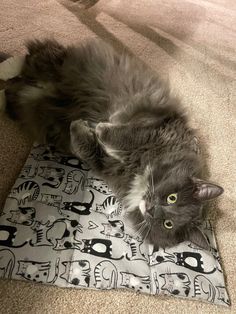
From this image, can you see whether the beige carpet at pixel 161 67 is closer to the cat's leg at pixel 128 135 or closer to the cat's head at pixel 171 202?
the cat's head at pixel 171 202

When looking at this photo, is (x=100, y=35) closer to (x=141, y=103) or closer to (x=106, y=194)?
(x=141, y=103)

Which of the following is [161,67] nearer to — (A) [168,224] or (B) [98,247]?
(A) [168,224]

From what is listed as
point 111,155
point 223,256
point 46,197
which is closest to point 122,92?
point 111,155

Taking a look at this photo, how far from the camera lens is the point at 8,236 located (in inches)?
51.1

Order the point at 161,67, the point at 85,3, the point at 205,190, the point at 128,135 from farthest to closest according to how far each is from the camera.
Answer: the point at 85,3 < the point at 161,67 < the point at 128,135 < the point at 205,190

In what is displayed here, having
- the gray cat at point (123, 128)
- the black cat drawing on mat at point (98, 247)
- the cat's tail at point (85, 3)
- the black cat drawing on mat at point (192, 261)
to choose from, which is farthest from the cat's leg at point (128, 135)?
the cat's tail at point (85, 3)

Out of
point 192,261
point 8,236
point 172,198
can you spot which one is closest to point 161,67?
point 172,198

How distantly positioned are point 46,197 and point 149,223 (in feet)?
1.51

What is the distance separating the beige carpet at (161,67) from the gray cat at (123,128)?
21cm

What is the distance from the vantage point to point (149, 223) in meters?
1.39

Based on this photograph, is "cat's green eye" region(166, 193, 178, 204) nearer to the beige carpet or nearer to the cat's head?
the cat's head

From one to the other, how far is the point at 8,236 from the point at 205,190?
2.58 feet

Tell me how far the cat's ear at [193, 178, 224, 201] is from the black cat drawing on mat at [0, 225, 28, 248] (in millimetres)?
701

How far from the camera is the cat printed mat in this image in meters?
1.27
